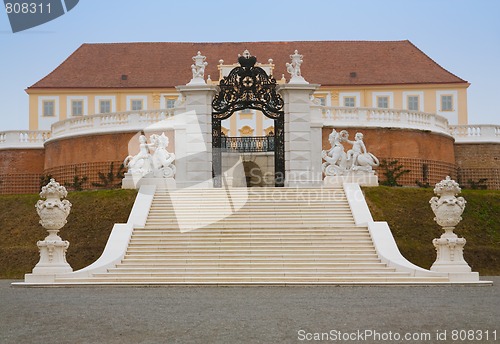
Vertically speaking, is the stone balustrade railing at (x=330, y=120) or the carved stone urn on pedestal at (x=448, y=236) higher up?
the stone balustrade railing at (x=330, y=120)

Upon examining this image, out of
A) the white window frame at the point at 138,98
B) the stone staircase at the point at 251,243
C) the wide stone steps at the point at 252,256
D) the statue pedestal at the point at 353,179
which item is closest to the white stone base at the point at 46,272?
the stone staircase at the point at 251,243

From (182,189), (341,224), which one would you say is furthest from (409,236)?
(182,189)

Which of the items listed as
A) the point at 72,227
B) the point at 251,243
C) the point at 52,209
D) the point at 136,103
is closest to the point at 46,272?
the point at 52,209

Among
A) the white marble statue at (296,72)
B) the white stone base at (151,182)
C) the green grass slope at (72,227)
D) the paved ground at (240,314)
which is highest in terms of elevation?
the white marble statue at (296,72)

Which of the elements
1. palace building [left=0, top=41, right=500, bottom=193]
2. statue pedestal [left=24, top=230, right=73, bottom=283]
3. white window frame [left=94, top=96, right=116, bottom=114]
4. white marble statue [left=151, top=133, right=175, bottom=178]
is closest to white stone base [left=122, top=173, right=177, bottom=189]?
white marble statue [left=151, top=133, right=175, bottom=178]

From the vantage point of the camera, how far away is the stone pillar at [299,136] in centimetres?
3297

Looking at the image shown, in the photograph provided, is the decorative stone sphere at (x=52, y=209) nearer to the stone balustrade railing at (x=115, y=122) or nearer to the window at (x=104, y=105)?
the stone balustrade railing at (x=115, y=122)

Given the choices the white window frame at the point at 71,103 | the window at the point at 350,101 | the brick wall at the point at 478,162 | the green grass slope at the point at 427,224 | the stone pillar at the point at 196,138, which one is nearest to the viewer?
the green grass slope at the point at 427,224

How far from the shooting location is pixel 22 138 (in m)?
42.0

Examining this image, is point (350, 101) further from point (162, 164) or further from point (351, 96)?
point (162, 164)

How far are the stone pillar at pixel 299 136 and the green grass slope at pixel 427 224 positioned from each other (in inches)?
143

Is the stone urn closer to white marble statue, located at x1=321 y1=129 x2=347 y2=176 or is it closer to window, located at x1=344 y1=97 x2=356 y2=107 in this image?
white marble statue, located at x1=321 y1=129 x2=347 y2=176

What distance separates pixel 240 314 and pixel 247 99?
761 inches

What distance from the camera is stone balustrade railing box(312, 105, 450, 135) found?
1457 inches
